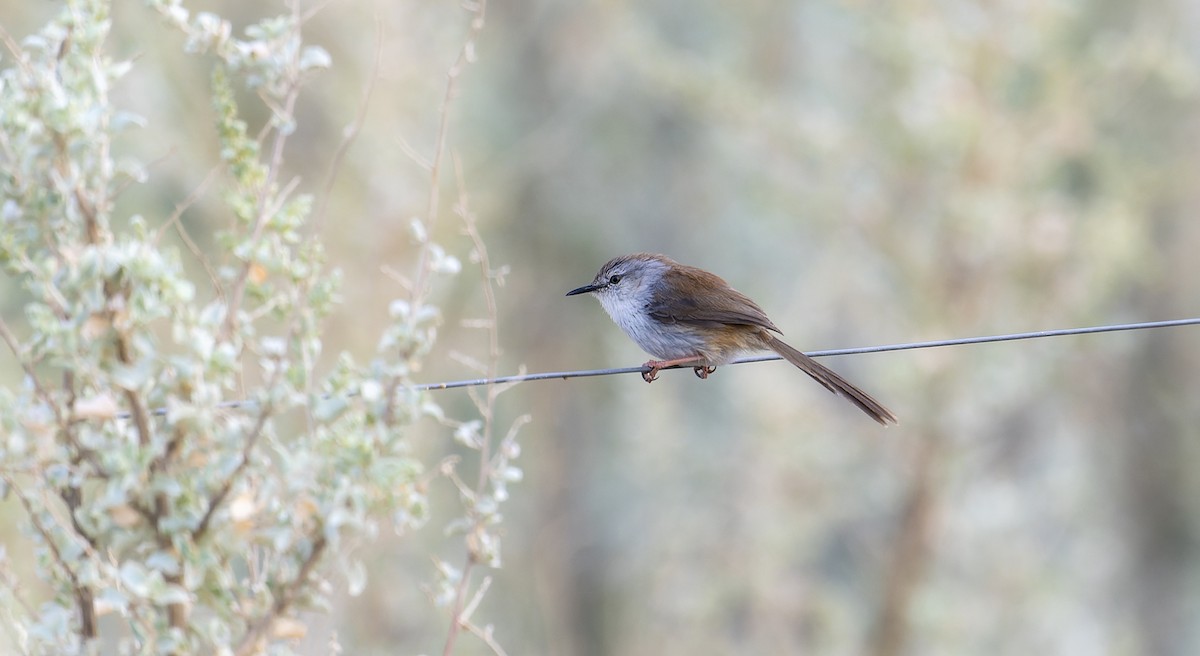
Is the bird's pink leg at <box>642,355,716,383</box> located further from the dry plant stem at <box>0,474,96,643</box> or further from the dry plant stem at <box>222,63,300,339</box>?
the dry plant stem at <box>0,474,96,643</box>

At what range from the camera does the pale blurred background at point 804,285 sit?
8.70 meters

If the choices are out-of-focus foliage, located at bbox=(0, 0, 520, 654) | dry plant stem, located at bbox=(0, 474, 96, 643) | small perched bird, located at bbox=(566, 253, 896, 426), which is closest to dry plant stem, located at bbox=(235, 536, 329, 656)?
out-of-focus foliage, located at bbox=(0, 0, 520, 654)

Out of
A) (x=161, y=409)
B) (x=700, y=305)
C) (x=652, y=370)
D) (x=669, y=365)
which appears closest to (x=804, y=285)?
(x=700, y=305)

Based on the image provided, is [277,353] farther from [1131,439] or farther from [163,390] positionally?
[1131,439]

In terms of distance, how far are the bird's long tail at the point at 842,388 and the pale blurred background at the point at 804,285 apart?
10.8 feet

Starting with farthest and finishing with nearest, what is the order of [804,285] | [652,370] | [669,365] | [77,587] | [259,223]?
[804,285]
[669,365]
[652,370]
[259,223]
[77,587]

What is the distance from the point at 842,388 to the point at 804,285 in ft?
25.7

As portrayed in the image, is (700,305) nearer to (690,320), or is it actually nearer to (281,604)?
(690,320)

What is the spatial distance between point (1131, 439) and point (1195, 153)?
5.13 m

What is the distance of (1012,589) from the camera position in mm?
10836

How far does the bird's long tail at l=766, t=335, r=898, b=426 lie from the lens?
453cm

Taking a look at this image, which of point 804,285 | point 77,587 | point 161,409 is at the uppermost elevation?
point 804,285

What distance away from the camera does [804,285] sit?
40.5 feet

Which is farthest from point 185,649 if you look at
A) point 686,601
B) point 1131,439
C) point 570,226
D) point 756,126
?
point 1131,439
